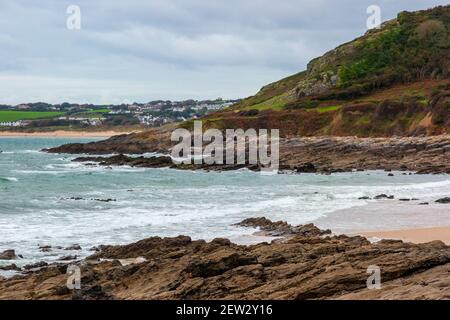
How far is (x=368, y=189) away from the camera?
41.4m

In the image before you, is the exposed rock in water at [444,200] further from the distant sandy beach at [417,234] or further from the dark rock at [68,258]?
the dark rock at [68,258]

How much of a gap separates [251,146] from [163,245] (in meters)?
60.6

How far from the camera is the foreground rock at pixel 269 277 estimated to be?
12.1 metres

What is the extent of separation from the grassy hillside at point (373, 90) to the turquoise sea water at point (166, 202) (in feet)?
95.4

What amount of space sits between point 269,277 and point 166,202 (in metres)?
22.8

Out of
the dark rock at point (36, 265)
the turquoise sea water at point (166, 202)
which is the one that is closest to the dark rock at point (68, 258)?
the turquoise sea water at point (166, 202)

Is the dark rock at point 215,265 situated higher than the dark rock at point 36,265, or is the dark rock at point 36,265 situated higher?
the dark rock at point 215,265

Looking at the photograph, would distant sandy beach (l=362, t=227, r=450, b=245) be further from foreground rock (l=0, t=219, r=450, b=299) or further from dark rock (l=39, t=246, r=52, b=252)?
dark rock (l=39, t=246, r=52, b=252)

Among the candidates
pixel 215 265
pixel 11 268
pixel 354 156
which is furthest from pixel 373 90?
pixel 215 265

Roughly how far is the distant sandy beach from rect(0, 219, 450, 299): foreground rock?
6.26 metres

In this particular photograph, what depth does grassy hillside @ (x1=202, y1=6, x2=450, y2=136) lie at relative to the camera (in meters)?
82.8

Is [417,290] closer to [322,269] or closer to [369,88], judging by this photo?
[322,269]

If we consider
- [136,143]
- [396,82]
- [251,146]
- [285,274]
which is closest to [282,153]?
[251,146]
